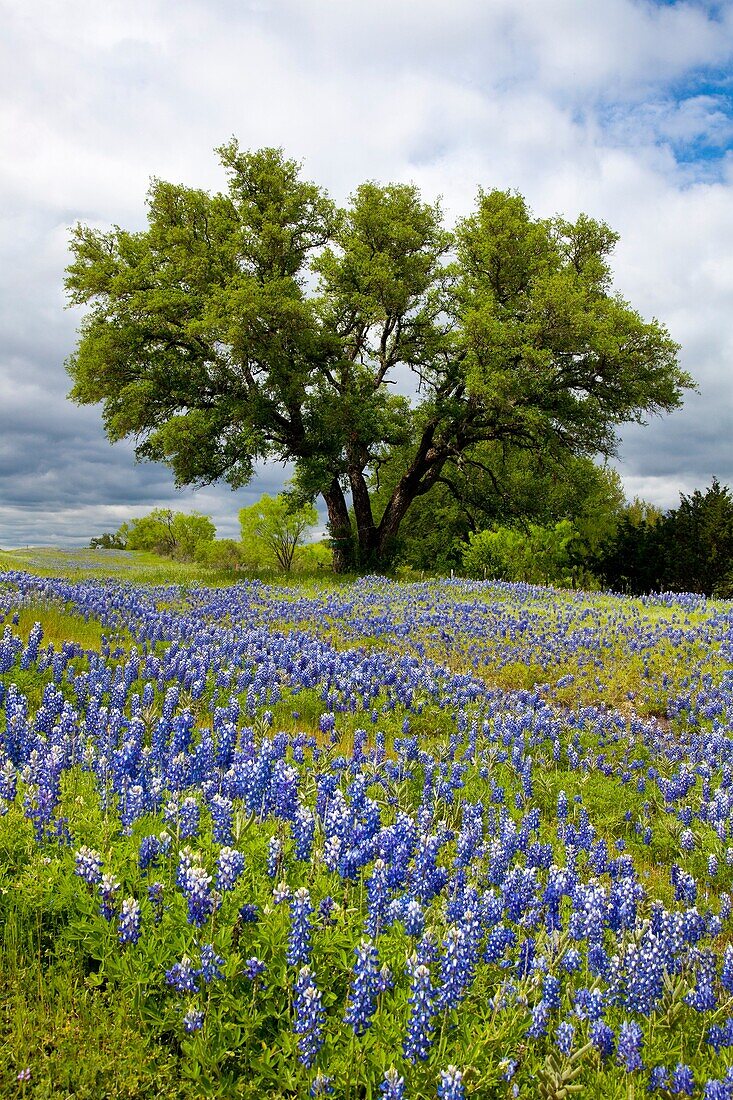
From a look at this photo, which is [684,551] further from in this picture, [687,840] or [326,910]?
[326,910]

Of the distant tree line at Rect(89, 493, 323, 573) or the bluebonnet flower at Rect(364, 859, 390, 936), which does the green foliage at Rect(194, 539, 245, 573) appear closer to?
the distant tree line at Rect(89, 493, 323, 573)

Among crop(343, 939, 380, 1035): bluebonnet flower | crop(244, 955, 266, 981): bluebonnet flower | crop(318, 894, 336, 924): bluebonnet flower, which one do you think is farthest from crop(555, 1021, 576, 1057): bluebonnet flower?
crop(244, 955, 266, 981): bluebonnet flower

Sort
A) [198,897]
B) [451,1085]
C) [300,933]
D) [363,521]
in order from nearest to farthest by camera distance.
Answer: [451,1085]
[300,933]
[198,897]
[363,521]

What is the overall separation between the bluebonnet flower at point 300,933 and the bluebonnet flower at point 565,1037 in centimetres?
125

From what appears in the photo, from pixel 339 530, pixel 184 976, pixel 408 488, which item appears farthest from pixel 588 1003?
pixel 408 488

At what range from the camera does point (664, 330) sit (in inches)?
1119

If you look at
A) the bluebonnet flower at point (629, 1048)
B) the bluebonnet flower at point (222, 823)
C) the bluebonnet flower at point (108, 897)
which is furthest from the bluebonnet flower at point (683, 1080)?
the bluebonnet flower at point (108, 897)

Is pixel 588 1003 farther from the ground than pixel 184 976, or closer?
closer

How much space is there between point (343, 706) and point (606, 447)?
24412mm

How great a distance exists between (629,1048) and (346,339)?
103 ft

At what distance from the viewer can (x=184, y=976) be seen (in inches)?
126

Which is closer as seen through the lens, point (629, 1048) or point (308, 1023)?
point (308, 1023)

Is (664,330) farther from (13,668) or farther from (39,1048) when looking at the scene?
(39,1048)

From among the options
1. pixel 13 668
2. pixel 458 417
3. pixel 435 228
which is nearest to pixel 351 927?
pixel 13 668
